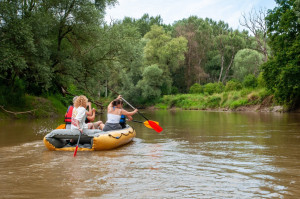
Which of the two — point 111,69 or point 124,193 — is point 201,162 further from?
point 111,69

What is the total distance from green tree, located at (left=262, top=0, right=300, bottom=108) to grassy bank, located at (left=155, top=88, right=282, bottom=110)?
13.4 feet

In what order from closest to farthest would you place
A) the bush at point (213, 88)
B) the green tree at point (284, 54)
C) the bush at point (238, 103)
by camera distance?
the green tree at point (284, 54)
the bush at point (238, 103)
the bush at point (213, 88)

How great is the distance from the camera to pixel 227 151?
23.4 ft

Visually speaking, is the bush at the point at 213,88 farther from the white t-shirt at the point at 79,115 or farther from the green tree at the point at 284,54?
the white t-shirt at the point at 79,115

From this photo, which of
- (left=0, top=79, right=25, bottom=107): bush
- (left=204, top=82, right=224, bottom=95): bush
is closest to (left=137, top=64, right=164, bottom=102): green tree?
(left=204, top=82, right=224, bottom=95): bush

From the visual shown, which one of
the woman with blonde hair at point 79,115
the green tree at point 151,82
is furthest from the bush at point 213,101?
the woman with blonde hair at point 79,115

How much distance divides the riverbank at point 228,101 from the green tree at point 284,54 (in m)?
2.84

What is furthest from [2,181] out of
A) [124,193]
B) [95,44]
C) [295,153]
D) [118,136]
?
[95,44]

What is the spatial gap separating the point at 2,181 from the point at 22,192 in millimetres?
712

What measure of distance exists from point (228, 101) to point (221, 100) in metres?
1.47

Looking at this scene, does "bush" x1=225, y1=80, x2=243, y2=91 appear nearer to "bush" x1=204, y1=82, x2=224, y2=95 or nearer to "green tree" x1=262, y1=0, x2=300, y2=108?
"bush" x1=204, y1=82, x2=224, y2=95

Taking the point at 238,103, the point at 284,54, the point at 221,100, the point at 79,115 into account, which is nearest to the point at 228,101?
the point at 221,100

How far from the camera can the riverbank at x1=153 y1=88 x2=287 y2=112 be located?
26.9m

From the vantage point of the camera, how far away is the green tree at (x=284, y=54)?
19.8m
